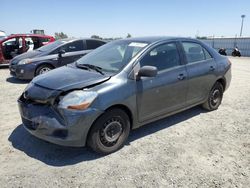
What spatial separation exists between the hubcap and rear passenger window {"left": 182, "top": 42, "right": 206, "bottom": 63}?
0.88 meters

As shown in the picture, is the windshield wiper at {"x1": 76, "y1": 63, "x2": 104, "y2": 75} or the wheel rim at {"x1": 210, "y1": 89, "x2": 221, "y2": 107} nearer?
the windshield wiper at {"x1": 76, "y1": 63, "x2": 104, "y2": 75}

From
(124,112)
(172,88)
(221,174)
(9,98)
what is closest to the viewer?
(221,174)

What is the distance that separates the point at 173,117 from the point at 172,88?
1067mm

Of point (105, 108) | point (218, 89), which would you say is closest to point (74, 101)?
point (105, 108)

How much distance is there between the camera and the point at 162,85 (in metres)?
4.05

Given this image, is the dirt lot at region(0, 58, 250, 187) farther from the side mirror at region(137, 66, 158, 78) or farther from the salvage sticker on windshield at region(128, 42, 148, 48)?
the salvage sticker on windshield at region(128, 42, 148, 48)

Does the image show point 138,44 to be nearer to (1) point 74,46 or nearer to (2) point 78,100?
(2) point 78,100

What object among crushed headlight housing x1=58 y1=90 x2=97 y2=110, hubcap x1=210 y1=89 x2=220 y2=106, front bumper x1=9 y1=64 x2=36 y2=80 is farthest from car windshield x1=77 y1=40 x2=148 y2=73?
front bumper x1=9 y1=64 x2=36 y2=80

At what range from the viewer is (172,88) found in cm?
423

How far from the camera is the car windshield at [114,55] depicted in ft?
12.8

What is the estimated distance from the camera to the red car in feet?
37.3

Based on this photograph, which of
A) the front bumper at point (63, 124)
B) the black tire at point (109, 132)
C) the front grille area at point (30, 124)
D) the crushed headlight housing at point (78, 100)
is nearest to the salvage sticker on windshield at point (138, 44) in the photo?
the black tire at point (109, 132)

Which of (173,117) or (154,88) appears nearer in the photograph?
(154,88)

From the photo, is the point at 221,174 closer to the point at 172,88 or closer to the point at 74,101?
the point at 172,88
